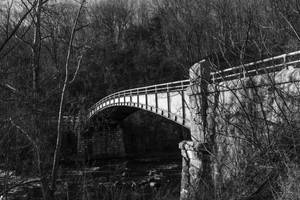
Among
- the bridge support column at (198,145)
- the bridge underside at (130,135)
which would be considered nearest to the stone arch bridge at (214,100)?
the bridge support column at (198,145)

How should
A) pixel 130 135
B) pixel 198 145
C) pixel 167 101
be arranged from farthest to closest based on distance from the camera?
1. pixel 130 135
2. pixel 167 101
3. pixel 198 145

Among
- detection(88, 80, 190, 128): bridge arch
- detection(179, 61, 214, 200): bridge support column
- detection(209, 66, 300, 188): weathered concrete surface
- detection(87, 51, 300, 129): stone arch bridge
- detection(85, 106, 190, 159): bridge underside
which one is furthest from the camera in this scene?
detection(85, 106, 190, 159): bridge underside

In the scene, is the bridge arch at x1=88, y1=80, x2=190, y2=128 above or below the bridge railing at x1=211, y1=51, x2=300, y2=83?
above

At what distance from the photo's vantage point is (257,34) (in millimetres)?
5438

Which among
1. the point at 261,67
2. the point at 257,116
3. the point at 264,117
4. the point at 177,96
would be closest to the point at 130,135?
the point at 177,96

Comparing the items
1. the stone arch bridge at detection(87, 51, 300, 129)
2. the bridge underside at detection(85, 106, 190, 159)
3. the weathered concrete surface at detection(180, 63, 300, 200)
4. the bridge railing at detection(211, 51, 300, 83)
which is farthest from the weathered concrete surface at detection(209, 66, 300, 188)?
the bridge underside at detection(85, 106, 190, 159)

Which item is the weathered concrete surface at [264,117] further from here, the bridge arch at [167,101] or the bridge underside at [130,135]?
the bridge underside at [130,135]

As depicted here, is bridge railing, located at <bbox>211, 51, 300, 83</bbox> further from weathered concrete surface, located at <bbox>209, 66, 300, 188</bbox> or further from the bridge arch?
the bridge arch

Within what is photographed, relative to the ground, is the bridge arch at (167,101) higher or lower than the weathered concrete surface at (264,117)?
higher

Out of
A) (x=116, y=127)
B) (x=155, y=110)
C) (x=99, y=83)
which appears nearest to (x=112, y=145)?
(x=116, y=127)

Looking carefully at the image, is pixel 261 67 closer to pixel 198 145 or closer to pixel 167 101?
pixel 198 145

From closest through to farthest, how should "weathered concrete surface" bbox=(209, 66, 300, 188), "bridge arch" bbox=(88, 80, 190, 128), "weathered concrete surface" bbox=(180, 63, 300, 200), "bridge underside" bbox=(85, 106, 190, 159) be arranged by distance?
"weathered concrete surface" bbox=(209, 66, 300, 188)
"weathered concrete surface" bbox=(180, 63, 300, 200)
"bridge arch" bbox=(88, 80, 190, 128)
"bridge underside" bbox=(85, 106, 190, 159)

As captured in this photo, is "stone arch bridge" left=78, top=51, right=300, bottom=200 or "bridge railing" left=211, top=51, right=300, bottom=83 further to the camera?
"stone arch bridge" left=78, top=51, right=300, bottom=200

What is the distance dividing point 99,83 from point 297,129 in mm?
49764
